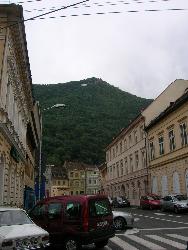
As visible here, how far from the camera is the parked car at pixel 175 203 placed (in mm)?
29859

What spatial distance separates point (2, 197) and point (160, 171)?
27.1 meters

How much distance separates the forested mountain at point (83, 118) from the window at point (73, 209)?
62.8 metres

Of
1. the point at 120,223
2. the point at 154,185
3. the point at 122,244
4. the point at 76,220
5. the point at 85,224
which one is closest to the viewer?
the point at 85,224

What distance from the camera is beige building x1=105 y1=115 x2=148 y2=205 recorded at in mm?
51294

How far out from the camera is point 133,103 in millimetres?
97250

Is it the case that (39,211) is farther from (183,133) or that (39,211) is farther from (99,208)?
(183,133)

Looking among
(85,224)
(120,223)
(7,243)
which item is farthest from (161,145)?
(7,243)

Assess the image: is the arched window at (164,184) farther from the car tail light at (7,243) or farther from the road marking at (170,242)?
the car tail light at (7,243)

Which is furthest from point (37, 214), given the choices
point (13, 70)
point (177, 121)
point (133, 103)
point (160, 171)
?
point (133, 103)

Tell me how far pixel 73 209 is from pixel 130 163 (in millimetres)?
47018

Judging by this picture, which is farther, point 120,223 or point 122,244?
point 120,223

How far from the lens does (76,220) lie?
1159 centimetres

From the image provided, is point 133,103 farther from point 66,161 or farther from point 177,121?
point 177,121

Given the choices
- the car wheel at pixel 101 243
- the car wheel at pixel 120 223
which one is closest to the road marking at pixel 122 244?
the car wheel at pixel 101 243
